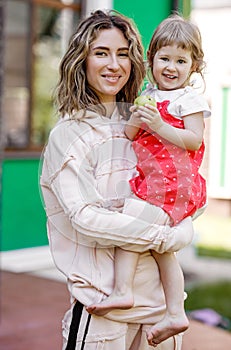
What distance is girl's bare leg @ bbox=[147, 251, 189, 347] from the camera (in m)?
2.23

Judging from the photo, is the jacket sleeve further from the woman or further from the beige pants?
the beige pants

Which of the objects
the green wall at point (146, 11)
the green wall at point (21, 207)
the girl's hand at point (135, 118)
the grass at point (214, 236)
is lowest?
the grass at point (214, 236)

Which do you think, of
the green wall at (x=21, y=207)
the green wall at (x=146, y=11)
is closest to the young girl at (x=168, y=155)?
the green wall at (x=21, y=207)

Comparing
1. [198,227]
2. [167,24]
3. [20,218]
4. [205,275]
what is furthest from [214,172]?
[167,24]

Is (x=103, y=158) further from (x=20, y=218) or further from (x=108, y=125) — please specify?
(x=20, y=218)

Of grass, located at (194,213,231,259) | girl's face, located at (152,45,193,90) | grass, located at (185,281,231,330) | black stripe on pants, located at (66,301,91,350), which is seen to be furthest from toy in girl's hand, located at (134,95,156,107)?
grass, located at (194,213,231,259)

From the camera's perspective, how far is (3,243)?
651cm

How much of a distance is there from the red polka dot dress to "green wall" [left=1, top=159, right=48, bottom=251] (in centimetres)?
437

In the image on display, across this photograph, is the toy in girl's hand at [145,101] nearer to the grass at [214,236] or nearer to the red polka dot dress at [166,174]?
the red polka dot dress at [166,174]

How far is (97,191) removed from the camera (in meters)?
2.20

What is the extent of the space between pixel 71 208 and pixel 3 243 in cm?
446

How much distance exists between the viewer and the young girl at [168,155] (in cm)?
216

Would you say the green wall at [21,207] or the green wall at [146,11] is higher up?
the green wall at [146,11]

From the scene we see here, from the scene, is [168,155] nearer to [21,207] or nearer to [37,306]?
[37,306]
